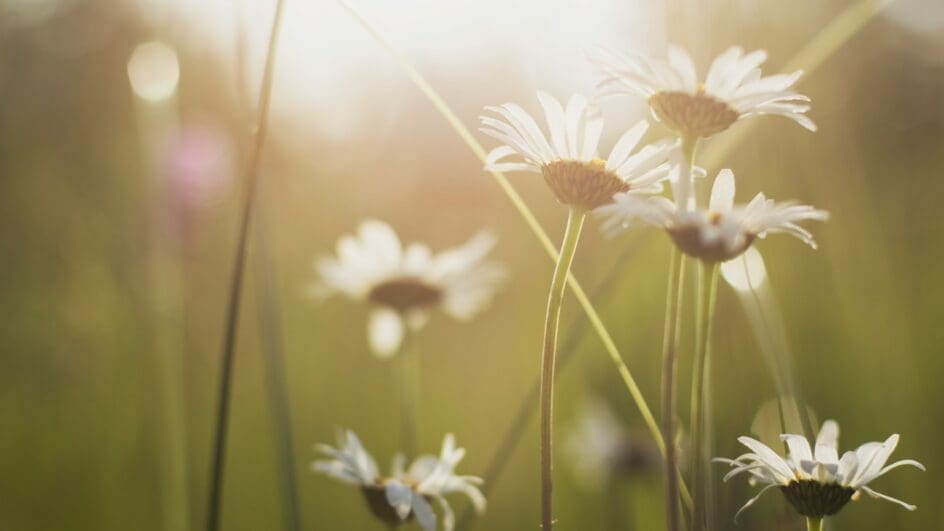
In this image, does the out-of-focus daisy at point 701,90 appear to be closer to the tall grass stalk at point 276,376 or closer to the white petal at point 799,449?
the white petal at point 799,449

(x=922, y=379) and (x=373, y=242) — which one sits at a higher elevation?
(x=373, y=242)

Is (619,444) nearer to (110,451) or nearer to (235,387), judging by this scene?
(110,451)

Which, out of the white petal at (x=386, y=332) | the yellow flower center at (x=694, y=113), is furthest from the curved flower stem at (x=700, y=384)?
the white petal at (x=386, y=332)

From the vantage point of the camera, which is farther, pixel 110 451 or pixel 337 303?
pixel 337 303

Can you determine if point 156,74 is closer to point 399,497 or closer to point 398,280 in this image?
point 398,280

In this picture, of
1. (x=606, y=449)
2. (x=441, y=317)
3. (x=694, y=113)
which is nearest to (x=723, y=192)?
(x=694, y=113)

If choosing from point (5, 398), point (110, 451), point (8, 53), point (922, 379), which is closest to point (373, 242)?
point (110, 451)
